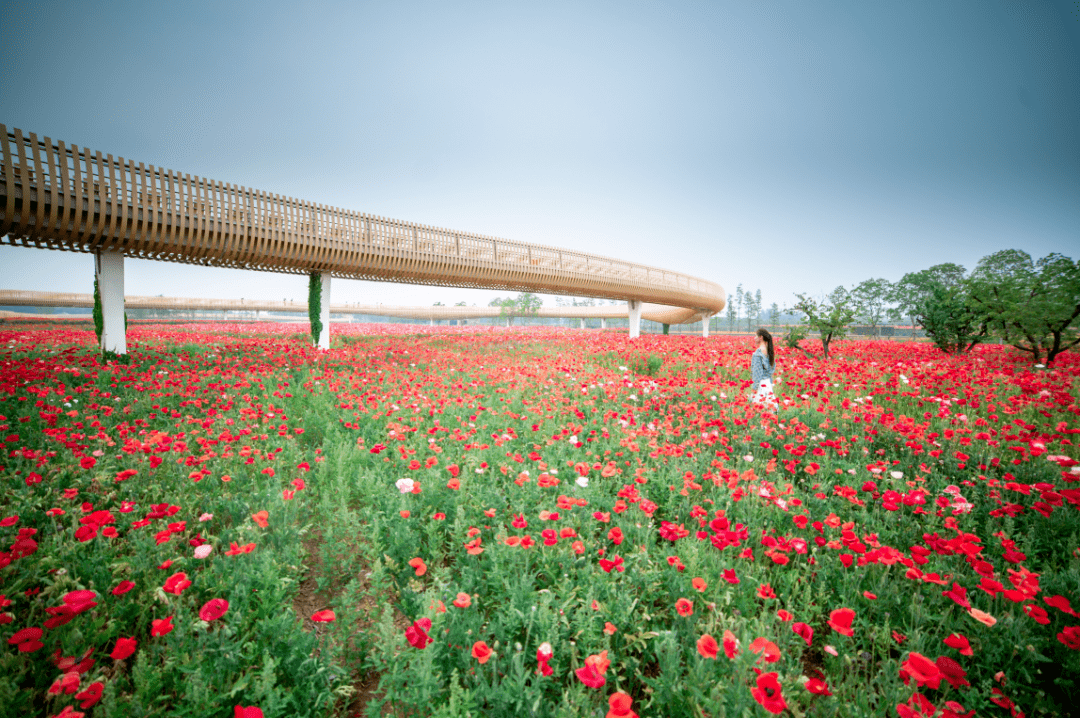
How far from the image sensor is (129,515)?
9.95ft

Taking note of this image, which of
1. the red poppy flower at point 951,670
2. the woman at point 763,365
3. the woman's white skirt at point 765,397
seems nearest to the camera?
the red poppy flower at point 951,670

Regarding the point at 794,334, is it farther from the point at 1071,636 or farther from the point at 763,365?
the point at 1071,636

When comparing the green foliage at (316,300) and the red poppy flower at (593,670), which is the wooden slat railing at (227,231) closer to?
the green foliage at (316,300)

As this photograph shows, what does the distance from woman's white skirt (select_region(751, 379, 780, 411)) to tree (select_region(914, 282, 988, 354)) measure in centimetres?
1210

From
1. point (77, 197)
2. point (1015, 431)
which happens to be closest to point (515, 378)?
point (1015, 431)

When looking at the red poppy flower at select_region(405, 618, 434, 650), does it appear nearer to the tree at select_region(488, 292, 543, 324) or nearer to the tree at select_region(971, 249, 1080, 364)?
the tree at select_region(971, 249, 1080, 364)

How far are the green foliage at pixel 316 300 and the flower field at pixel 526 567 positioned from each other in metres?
8.88

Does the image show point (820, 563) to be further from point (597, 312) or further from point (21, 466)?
point (597, 312)

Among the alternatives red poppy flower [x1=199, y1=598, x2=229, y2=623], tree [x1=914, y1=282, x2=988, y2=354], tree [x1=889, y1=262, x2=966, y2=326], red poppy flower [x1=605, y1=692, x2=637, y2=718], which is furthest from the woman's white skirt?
tree [x1=889, y1=262, x2=966, y2=326]

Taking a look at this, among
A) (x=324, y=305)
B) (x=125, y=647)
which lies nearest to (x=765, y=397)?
(x=125, y=647)

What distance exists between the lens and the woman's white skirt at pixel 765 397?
6.03m

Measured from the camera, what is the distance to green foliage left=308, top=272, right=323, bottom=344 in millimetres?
14484

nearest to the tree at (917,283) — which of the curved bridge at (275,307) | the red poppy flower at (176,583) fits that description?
the curved bridge at (275,307)

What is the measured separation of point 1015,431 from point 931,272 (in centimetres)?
9150
